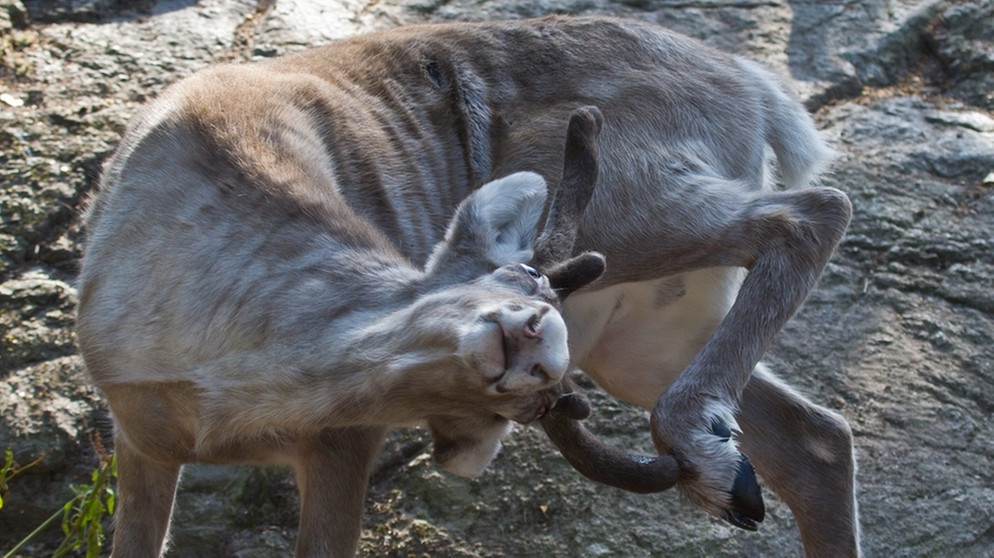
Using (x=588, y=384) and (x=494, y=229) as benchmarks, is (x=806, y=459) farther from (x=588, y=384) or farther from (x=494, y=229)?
(x=494, y=229)

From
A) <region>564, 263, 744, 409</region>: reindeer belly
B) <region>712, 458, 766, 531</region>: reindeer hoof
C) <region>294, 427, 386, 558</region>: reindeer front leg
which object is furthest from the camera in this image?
<region>564, 263, 744, 409</region>: reindeer belly

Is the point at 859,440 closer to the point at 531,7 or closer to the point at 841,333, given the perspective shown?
the point at 841,333

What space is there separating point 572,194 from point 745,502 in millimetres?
1066

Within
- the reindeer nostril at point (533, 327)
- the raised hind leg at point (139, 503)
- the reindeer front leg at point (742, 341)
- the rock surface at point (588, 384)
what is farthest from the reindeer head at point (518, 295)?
the rock surface at point (588, 384)

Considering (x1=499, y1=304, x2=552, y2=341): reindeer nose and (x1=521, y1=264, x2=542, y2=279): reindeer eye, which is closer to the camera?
(x1=499, y1=304, x2=552, y2=341): reindeer nose

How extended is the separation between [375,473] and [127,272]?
5.84ft

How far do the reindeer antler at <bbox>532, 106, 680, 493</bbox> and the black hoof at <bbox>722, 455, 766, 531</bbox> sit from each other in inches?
8.7

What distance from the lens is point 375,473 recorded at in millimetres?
5152

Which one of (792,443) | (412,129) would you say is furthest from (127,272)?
(792,443)

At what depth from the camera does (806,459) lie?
14.4ft

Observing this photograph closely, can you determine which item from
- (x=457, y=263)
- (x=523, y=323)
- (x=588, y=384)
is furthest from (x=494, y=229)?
(x=588, y=384)

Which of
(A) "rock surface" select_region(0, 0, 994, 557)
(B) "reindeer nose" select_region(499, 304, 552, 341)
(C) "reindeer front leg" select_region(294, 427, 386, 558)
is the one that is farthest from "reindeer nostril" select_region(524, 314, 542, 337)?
(A) "rock surface" select_region(0, 0, 994, 557)

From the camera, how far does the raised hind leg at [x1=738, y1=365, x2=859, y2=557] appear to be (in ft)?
14.1

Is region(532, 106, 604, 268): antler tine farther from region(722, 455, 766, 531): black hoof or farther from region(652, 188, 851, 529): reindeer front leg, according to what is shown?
region(722, 455, 766, 531): black hoof
